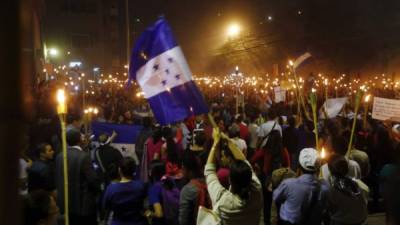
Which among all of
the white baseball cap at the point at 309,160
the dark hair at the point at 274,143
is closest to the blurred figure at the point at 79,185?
the white baseball cap at the point at 309,160

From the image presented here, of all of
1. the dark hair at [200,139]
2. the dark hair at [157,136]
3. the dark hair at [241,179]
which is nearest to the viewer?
the dark hair at [241,179]

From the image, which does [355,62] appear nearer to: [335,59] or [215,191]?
[335,59]

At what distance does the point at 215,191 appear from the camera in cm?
434

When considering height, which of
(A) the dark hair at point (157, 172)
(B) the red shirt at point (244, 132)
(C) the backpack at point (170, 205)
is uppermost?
(B) the red shirt at point (244, 132)

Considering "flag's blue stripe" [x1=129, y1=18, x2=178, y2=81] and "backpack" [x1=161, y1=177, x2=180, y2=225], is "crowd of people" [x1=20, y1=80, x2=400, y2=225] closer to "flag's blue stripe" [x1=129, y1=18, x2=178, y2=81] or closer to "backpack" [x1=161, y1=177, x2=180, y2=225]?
"backpack" [x1=161, y1=177, x2=180, y2=225]

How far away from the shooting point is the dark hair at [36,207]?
3568 mm

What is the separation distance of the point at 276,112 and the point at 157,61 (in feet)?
18.3

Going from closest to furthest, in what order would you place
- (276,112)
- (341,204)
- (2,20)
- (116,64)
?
(2,20)
(341,204)
(276,112)
(116,64)

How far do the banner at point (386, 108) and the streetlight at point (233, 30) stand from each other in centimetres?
3118

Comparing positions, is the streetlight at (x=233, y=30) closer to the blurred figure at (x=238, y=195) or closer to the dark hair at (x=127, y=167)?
the dark hair at (x=127, y=167)

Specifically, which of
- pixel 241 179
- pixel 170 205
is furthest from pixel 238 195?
pixel 170 205

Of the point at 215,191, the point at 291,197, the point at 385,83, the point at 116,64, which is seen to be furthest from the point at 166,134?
the point at 116,64

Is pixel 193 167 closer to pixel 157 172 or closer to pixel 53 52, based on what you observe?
pixel 157 172

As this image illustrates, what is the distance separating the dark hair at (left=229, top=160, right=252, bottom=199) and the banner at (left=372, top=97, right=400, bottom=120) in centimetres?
600
